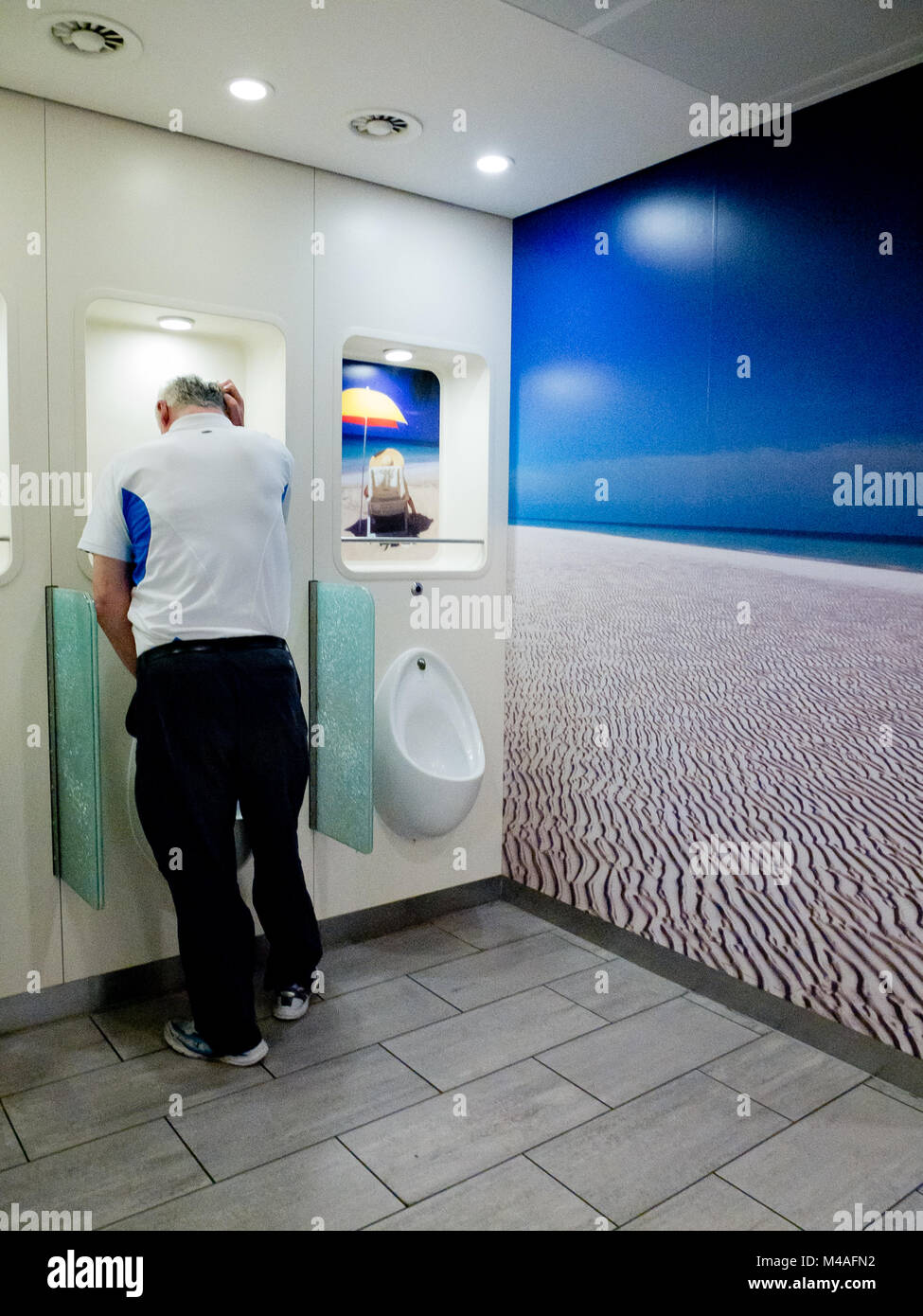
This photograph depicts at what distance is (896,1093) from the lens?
2350mm

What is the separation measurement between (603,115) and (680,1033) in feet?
7.82

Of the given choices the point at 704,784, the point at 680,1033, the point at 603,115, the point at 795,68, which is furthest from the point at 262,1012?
the point at 795,68

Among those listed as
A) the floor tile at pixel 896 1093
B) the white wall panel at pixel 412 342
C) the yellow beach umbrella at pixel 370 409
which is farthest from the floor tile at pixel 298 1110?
the yellow beach umbrella at pixel 370 409

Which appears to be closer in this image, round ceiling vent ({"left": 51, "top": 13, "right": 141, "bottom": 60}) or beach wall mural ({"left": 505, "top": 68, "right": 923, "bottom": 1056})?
round ceiling vent ({"left": 51, "top": 13, "right": 141, "bottom": 60})

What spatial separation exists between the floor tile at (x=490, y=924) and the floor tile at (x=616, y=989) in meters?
0.34

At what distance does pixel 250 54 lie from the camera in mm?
2211

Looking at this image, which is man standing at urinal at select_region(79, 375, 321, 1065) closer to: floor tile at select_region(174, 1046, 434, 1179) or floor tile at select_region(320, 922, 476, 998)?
floor tile at select_region(174, 1046, 434, 1179)

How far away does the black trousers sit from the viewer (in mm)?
2354

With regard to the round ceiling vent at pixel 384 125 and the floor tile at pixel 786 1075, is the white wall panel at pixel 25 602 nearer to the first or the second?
the round ceiling vent at pixel 384 125

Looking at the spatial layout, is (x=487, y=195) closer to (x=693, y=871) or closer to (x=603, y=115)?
(x=603, y=115)

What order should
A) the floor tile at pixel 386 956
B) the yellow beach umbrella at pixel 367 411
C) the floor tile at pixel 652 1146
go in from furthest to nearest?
1. the yellow beach umbrella at pixel 367 411
2. the floor tile at pixel 386 956
3. the floor tile at pixel 652 1146

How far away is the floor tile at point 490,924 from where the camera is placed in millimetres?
3264

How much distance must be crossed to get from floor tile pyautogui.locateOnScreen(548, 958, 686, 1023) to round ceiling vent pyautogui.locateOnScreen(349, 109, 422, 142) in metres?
2.39

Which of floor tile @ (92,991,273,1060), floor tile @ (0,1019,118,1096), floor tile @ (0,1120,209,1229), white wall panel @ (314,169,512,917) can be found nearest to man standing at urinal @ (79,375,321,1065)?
floor tile @ (92,991,273,1060)
